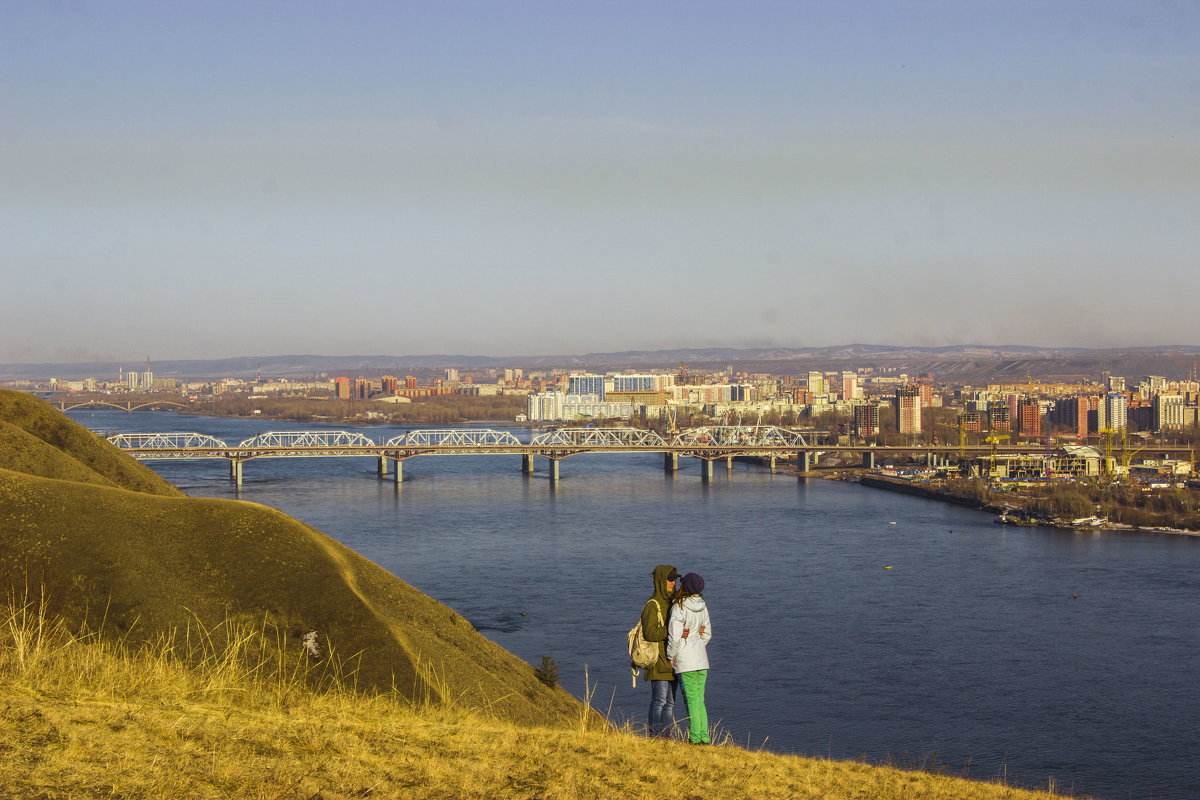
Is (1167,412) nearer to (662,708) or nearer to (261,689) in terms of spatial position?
(662,708)

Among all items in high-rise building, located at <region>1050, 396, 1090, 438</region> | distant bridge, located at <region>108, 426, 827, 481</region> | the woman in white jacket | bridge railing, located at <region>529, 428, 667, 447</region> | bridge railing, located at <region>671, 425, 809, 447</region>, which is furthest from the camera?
high-rise building, located at <region>1050, 396, 1090, 438</region>

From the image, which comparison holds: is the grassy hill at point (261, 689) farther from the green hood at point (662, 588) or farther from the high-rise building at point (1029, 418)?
the high-rise building at point (1029, 418)

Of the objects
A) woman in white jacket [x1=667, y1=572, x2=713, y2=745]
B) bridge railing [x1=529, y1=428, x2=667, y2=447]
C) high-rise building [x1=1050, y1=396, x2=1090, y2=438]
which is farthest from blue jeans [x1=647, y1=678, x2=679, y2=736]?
high-rise building [x1=1050, y1=396, x2=1090, y2=438]

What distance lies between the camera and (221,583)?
520 cm

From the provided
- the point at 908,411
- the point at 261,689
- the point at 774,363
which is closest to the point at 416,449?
the point at 908,411

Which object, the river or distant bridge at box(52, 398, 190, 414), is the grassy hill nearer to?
the river

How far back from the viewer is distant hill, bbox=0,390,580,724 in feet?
15.9

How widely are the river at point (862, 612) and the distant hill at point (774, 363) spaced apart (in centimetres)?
6959

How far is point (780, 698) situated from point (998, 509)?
15.4 metres

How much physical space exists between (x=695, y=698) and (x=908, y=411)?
3931 cm

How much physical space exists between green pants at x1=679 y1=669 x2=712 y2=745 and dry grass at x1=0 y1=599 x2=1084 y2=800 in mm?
60

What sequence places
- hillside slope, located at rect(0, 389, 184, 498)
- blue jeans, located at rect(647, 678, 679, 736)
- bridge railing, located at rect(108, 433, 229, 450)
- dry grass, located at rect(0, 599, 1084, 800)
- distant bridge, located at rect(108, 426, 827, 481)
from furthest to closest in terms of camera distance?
bridge railing, located at rect(108, 433, 229, 450)
distant bridge, located at rect(108, 426, 827, 481)
hillside slope, located at rect(0, 389, 184, 498)
blue jeans, located at rect(647, 678, 679, 736)
dry grass, located at rect(0, 599, 1084, 800)

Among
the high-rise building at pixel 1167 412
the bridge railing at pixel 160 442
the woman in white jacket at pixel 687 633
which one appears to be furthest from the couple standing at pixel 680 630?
the high-rise building at pixel 1167 412

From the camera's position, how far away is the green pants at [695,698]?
312 centimetres
